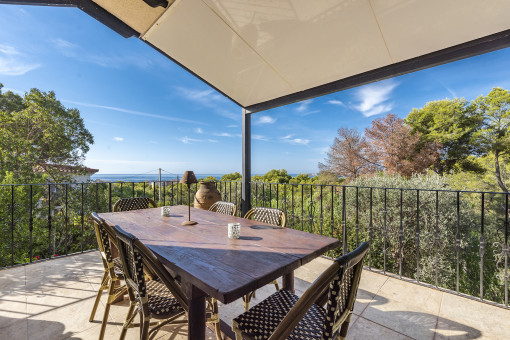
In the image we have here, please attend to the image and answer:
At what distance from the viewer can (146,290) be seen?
1.14 metres

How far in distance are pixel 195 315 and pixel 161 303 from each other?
15.5 inches

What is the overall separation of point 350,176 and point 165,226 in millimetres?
10085

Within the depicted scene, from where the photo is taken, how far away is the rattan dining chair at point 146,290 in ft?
3.45

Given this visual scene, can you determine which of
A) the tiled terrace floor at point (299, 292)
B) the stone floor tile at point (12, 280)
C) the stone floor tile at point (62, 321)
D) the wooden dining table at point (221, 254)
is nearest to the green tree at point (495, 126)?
the tiled terrace floor at point (299, 292)

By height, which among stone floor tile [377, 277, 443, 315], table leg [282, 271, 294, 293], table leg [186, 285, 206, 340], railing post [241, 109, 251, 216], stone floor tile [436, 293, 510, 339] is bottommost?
stone floor tile [377, 277, 443, 315]

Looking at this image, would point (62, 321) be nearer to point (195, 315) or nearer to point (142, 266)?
point (142, 266)

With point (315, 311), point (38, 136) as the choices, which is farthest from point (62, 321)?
point (38, 136)

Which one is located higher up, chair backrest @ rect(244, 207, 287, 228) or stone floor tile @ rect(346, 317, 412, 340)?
chair backrest @ rect(244, 207, 287, 228)

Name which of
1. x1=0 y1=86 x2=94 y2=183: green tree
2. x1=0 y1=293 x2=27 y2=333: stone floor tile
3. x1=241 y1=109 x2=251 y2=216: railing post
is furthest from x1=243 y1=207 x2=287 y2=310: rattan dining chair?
x1=0 y1=86 x2=94 y2=183: green tree

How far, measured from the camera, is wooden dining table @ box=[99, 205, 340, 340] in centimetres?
88

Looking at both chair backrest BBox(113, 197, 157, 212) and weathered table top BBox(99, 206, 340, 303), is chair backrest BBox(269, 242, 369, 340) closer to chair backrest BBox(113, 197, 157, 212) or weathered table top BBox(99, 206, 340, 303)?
weathered table top BBox(99, 206, 340, 303)

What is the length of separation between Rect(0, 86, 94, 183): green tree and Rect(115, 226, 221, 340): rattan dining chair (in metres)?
9.57

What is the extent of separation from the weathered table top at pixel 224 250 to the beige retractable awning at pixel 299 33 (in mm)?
1936

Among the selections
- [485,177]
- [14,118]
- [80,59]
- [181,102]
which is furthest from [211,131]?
[485,177]
